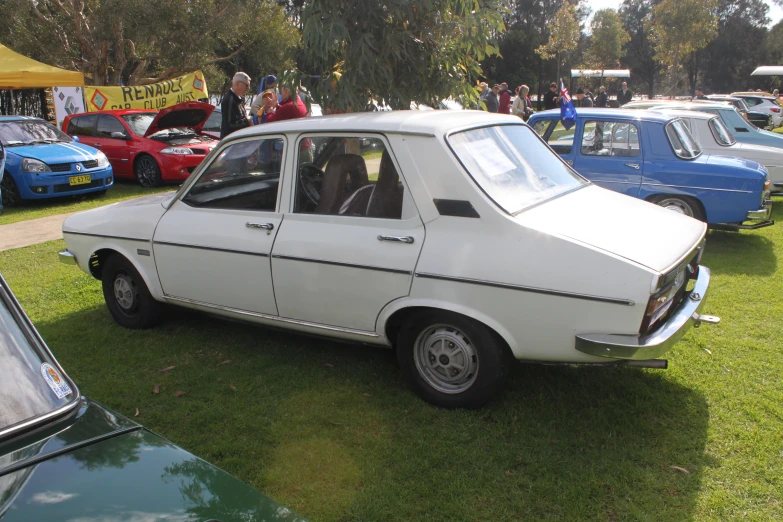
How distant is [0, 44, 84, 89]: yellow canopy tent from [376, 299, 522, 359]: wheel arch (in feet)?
47.4

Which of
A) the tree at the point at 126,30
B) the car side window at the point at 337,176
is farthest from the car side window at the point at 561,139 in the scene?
the tree at the point at 126,30

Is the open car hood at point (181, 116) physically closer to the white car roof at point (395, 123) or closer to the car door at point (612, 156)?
the car door at point (612, 156)

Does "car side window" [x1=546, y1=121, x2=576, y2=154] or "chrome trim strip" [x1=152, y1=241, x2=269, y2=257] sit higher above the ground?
"car side window" [x1=546, y1=121, x2=576, y2=154]

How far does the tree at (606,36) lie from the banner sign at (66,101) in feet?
127

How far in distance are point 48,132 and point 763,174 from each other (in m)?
12.0

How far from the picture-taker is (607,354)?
3123 millimetres

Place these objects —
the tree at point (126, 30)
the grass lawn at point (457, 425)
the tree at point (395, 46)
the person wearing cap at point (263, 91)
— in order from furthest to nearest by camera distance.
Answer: the tree at point (126, 30) < the person wearing cap at point (263, 91) < the tree at point (395, 46) < the grass lawn at point (457, 425)

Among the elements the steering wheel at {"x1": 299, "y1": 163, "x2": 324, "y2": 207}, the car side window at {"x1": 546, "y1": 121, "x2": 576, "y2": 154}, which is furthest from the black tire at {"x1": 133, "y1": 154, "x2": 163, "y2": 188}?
the steering wheel at {"x1": 299, "y1": 163, "x2": 324, "y2": 207}

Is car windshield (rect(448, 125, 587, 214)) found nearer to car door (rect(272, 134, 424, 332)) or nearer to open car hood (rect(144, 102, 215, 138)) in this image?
car door (rect(272, 134, 424, 332))

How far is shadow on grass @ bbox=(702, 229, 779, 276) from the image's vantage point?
6.75 meters

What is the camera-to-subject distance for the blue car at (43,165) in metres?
10.7

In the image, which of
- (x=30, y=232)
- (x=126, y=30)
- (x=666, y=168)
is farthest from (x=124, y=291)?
(x=126, y=30)

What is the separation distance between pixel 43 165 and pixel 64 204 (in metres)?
0.80

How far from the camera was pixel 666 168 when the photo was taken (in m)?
7.55
